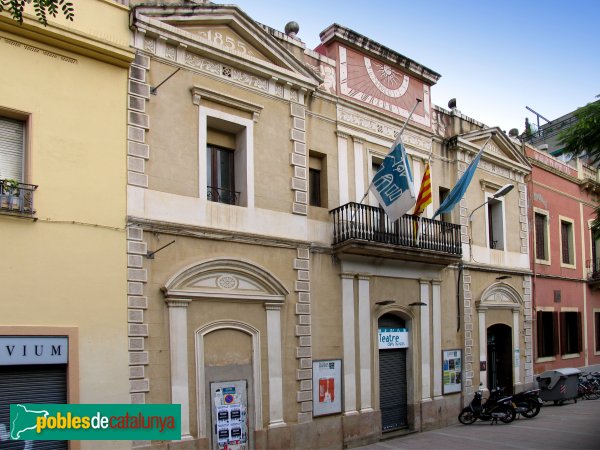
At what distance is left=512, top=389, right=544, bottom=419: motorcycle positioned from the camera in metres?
17.8

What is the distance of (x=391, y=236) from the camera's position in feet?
50.6

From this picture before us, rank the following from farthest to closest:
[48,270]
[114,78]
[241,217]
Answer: [241,217] < [114,78] < [48,270]

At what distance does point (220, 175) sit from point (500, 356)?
12228 mm

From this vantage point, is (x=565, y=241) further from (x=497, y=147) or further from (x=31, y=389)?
(x=31, y=389)

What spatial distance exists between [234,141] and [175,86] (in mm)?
1915

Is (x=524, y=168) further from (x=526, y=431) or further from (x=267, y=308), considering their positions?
(x=267, y=308)

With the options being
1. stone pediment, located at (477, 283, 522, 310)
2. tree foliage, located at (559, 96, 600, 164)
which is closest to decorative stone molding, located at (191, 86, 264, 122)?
tree foliage, located at (559, 96, 600, 164)

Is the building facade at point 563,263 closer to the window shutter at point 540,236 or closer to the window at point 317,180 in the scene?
the window shutter at point 540,236

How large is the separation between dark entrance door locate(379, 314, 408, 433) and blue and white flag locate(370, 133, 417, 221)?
346 centimetres

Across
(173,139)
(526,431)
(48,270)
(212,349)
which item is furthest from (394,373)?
(48,270)

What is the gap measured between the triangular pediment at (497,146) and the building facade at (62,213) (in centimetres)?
1137

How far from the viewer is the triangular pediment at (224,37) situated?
12.1 meters

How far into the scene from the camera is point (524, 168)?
22.0 meters

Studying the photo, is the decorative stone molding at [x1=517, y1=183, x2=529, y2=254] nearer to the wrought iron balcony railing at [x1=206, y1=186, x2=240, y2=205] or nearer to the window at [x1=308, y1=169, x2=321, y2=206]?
the window at [x1=308, y1=169, x2=321, y2=206]
